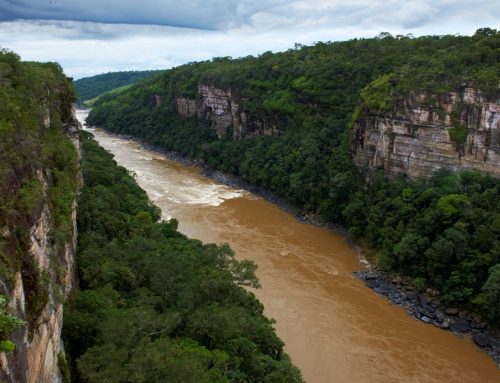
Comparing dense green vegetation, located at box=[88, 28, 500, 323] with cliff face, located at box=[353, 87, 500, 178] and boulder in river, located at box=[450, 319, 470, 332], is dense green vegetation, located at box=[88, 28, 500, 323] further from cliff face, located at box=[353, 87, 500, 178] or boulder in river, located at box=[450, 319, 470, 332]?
boulder in river, located at box=[450, 319, 470, 332]

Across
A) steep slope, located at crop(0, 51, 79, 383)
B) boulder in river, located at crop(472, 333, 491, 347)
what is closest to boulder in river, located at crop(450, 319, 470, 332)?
boulder in river, located at crop(472, 333, 491, 347)

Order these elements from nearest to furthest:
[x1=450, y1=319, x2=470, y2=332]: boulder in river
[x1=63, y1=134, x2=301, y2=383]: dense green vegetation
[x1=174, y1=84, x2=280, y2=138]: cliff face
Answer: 1. [x1=63, y1=134, x2=301, y2=383]: dense green vegetation
2. [x1=450, y1=319, x2=470, y2=332]: boulder in river
3. [x1=174, y1=84, x2=280, y2=138]: cliff face

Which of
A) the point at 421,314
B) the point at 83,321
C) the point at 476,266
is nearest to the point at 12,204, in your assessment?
the point at 83,321

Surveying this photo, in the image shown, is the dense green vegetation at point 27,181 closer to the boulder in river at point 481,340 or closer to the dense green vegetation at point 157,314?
the dense green vegetation at point 157,314

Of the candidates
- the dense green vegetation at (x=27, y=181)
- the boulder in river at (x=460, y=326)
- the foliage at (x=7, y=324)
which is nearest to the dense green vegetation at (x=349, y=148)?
the boulder in river at (x=460, y=326)

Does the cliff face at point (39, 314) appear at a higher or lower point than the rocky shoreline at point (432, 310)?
higher

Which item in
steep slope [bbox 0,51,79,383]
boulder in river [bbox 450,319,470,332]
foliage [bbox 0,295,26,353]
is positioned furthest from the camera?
boulder in river [bbox 450,319,470,332]
